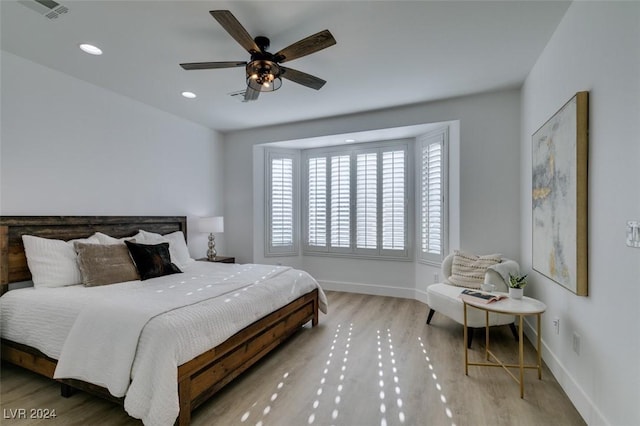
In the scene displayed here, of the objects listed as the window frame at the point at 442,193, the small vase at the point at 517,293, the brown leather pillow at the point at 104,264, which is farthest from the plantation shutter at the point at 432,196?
the brown leather pillow at the point at 104,264

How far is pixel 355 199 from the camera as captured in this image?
4977 millimetres

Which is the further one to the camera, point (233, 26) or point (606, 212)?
point (233, 26)

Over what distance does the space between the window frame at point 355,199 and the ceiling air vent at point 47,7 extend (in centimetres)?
362

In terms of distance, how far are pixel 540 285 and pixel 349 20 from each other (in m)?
2.85

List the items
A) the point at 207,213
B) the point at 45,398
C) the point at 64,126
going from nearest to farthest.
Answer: the point at 45,398
the point at 64,126
the point at 207,213

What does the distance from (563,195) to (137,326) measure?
300 cm

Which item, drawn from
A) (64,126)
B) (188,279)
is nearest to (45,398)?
(188,279)

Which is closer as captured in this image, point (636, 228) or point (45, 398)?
point (636, 228)

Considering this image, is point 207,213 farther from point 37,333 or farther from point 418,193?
point 418,193

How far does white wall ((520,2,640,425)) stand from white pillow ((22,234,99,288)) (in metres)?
3.99

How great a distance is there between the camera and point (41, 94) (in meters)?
2.93

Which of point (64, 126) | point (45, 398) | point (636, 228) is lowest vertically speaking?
point (45, 398)

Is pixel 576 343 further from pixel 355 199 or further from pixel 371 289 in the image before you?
pixel 355 199

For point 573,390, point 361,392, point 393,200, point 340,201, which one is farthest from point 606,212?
point 340,201
